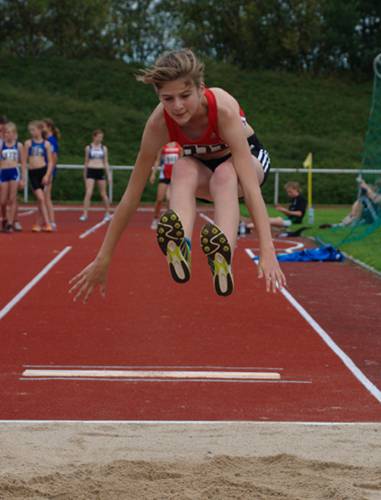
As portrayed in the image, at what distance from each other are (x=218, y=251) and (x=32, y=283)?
6803 millimetres

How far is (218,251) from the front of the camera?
5.27 metres

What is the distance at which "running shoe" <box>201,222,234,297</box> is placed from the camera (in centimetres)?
525

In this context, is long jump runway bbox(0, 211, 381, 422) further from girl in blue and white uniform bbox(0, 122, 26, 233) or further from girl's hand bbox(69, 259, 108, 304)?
girl in blue and white uniform bbox(0, 122, 26, 233)

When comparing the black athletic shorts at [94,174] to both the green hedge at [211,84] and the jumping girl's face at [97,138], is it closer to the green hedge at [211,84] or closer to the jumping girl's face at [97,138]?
the jumping girl's face at [97,138]

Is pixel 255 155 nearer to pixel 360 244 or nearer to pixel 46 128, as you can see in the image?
pixel 360 244

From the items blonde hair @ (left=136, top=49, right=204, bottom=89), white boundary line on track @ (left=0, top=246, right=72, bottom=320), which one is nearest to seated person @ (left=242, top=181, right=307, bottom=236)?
white boundary line on track @ (left=0, top=246, right=72, bottom=320)

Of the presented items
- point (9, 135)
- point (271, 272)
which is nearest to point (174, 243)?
point (271, 272)

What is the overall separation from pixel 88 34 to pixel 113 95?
10.9m

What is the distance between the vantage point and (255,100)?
42562 millimetres

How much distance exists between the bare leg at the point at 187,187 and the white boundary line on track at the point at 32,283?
445 cm

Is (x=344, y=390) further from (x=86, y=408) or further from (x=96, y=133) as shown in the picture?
(x=96, y=133)

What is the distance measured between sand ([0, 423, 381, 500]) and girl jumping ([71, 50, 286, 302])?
36.0 inches

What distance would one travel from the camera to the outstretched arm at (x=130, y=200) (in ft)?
17.6

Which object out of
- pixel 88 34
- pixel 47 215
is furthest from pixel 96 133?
pixel 88 34
